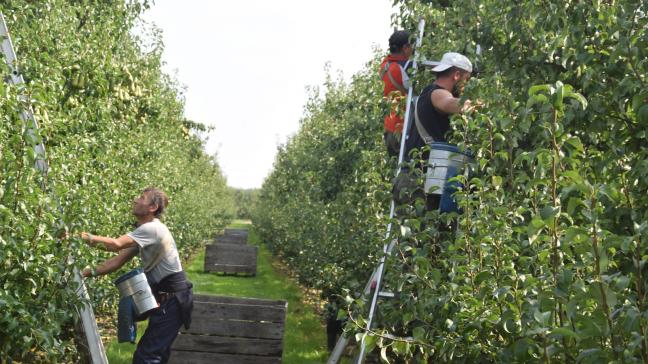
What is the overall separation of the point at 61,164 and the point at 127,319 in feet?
4.50

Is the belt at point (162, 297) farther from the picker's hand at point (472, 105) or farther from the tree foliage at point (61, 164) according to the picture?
the picker's hand at point (472, 105)

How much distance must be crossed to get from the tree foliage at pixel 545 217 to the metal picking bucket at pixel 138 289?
1756 millimetres

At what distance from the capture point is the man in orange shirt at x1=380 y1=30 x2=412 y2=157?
→ 6516 millimetres

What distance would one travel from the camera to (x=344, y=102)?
46.7 ft

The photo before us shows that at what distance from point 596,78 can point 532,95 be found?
3.22 ft

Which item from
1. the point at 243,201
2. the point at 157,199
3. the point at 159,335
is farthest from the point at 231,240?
the point at 243,201

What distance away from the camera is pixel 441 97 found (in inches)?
207

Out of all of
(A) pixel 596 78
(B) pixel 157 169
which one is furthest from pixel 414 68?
(B) pixel 157 169

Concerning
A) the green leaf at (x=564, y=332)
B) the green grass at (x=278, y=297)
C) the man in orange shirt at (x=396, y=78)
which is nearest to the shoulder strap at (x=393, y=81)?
the man in orange shirt at (x=396, y=78)

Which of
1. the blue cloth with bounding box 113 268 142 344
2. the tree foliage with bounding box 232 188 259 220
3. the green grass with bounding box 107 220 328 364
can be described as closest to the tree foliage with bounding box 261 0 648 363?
the blue cloth with bounding box 113 268 142 344

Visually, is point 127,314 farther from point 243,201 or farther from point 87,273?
point 243,201

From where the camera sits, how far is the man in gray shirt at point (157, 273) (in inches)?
240

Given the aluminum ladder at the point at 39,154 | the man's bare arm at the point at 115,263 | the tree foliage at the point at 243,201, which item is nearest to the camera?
the aluminum ladder at the point at 39,154

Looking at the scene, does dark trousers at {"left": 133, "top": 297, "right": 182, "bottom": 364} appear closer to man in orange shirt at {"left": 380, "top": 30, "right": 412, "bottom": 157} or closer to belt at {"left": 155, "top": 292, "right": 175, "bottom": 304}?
belt at {"left": 155, "top": 292, "right": 175, "bottom": 304}
